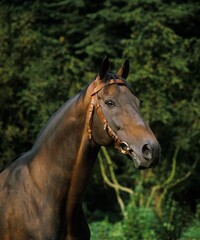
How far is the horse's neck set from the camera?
441cm

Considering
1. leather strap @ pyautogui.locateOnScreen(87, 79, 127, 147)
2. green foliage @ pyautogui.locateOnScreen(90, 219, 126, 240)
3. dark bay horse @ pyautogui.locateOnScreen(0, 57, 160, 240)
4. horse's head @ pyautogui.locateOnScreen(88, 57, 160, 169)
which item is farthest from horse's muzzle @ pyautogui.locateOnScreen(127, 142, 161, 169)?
green foliage @ pyautogui.locateOnScreen(90, 219, 126, 240)

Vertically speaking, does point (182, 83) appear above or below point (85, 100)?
below

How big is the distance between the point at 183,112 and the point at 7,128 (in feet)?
13.6

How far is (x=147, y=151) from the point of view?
4.04 m

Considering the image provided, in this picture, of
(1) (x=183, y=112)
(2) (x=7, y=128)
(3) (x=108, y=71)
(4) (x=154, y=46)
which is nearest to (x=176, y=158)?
(1) (x=183, y=112)

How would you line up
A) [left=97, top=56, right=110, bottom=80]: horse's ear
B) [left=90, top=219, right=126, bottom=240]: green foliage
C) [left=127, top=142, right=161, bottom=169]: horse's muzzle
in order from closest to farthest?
[left=127, top=142, right=161, bottom=169]: horse's muzzle
[left=97, top=56, right=110, bottom=80]: horse's ear
[left=90, top=219, right=126, bottom=240]: green foliage

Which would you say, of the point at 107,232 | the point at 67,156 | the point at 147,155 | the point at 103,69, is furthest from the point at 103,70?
the point at 107,232

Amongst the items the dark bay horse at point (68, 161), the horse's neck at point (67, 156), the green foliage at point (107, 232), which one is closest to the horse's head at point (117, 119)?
the dark bay horse at point (68, 161)

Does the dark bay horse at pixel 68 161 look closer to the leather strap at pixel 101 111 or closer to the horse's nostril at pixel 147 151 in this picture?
the leather strap at pixel 101 111

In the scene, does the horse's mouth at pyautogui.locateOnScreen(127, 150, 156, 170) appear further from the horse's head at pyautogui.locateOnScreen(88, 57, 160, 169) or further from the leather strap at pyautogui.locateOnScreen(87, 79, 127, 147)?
the leather strap at pyautogui.locateOnScreen(87, 79, 127, 147)

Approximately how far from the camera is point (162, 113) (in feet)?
46.2

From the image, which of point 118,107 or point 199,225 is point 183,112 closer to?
point 199,225

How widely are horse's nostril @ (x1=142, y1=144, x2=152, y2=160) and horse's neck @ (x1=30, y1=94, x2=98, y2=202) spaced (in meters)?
0.47

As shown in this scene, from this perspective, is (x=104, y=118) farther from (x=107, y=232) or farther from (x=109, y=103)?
(x=107, y=232)
